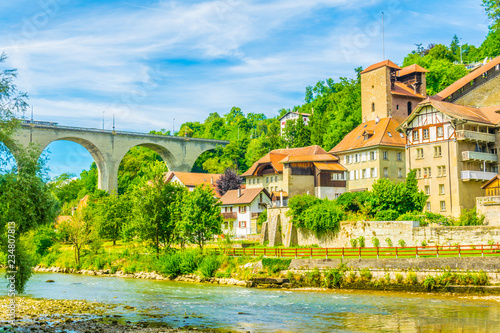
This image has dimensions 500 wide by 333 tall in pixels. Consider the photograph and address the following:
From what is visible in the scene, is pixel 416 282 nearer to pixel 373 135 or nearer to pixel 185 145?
pixel 373 135

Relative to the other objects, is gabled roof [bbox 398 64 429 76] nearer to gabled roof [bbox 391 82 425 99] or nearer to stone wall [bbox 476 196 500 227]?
gabled roof [bbox 391 82 425 99]

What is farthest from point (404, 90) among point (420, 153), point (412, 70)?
point (420, 153)

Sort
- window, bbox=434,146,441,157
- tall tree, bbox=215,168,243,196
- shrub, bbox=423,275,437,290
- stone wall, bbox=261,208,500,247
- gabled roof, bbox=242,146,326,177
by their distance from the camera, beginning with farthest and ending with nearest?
tall tree, bbox=215,168,243,196 < gabled roof, bbox=242,146,326,177 < window, bbox=434,146,441,157 < stone wall, bbox=261,208,500,247 < shrub, bbox=423,275,437,290

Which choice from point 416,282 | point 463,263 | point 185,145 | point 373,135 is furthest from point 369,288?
point 185,145

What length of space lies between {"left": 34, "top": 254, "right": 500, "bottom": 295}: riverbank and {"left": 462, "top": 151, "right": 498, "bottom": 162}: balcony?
2097cm

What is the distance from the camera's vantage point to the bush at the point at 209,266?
39.7 m

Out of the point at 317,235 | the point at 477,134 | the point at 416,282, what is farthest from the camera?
the point at 477,134

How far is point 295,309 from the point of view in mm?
25859

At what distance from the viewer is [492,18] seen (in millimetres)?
58281

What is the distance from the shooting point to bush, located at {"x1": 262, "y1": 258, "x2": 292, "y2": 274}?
36.1 m

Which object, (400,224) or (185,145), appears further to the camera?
(185,145)

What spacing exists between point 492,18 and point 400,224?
104 feet

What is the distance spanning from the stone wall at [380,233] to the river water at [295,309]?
8.34 metres

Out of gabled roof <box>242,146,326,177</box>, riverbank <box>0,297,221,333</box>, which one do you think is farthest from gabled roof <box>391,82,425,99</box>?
riverbank <box>0,297,221,333</box>
